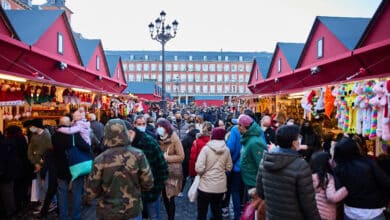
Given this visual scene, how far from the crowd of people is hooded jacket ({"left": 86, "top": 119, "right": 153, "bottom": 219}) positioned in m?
0.01

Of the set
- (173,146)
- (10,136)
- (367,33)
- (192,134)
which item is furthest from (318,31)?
(10,136)

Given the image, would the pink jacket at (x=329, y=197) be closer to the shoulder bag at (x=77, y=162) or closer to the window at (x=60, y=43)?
→ the shoulder bag at (x=77, y=162)

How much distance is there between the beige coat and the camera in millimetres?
5695

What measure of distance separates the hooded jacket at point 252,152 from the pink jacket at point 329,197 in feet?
4.09

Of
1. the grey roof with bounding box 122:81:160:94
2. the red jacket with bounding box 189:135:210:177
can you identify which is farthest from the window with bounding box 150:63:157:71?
the red jacket with bounding box 189:135:210:177

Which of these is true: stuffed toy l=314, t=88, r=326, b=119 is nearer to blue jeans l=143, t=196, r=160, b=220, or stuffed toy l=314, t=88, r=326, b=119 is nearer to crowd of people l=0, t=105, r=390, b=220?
crowd of people l=0, t=105, r=390, b=220

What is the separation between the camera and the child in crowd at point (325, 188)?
3.88 metres

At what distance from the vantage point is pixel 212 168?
5.21 meters

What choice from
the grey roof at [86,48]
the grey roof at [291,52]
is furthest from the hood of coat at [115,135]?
the grey roof at [291,52]

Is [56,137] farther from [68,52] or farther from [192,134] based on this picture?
[68,52]

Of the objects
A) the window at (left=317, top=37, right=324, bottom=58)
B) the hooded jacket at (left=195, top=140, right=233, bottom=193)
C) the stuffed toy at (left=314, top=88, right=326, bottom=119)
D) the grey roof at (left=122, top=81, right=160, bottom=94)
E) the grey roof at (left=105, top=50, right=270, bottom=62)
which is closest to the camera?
the hooded jacket at (left=195, top=140, right=233, bottom=193)

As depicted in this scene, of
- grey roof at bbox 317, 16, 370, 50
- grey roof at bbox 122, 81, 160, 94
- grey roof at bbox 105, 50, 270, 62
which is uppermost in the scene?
grey roof at bbox 105, 50, 270, 62

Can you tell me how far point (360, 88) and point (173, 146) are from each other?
10.9 feet

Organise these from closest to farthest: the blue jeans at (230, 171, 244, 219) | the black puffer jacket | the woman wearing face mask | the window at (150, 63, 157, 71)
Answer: the black puffer jacket → the woman wearing face mask → the blue jeans at (230, 171, 244, 219) → the window at (150, 63, 157, 71)
